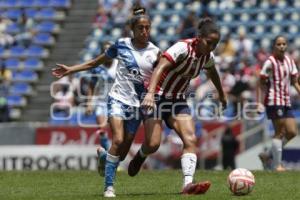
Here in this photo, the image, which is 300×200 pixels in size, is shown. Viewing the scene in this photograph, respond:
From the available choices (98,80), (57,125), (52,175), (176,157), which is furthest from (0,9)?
(52,175)

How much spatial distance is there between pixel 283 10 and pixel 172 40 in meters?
3.62

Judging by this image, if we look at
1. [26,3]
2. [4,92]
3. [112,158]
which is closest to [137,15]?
[112,158]

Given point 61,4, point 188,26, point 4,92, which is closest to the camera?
point 188,26

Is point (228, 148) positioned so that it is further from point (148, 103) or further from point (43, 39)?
point (148, 103)

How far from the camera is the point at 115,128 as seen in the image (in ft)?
39.3

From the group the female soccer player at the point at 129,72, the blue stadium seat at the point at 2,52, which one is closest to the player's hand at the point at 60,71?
the female soccer player at the point at 129,72

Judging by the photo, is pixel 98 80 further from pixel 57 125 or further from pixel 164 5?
pixel 164 5

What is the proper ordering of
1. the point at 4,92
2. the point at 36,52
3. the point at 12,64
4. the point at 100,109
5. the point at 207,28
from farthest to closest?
the point at 36,52 < the point at 12,64 < the point at 4,92 < the point at 100,109 < the point at 207,28

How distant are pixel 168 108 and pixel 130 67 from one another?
744mm

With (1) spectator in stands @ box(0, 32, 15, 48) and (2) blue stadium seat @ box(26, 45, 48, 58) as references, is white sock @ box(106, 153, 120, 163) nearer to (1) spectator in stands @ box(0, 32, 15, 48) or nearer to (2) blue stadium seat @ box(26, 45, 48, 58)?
(2) blue stadium seat @ box(26, 45, 48, 58)

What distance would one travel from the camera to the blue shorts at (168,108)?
40.0ft

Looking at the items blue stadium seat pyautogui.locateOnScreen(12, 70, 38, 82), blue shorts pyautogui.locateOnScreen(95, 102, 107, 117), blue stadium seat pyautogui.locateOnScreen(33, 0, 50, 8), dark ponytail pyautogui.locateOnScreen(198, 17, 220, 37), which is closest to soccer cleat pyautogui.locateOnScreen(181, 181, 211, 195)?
dark ponytail pyautogui.locateOnScreen(198, 17, 220, 37)

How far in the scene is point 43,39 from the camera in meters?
31.5

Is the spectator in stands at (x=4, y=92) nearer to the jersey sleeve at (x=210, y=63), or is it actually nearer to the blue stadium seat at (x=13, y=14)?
the blue stadium seat at (x=13, y=14)
